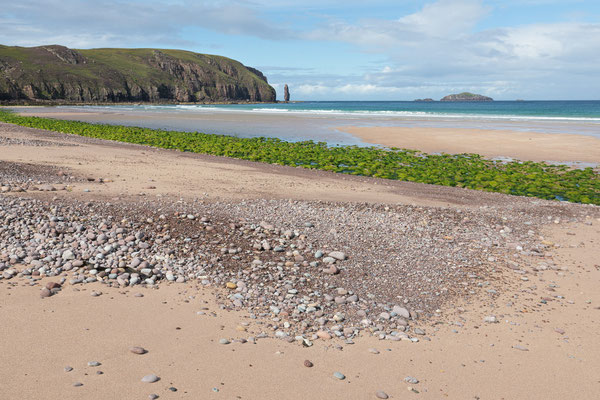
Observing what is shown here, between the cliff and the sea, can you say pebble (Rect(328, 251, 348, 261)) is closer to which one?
the sea

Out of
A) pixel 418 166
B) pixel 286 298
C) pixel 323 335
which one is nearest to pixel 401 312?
pixel 323 335

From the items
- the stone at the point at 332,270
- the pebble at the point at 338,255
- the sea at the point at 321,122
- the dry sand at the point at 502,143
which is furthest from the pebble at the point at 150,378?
the sea at the point at 321,122

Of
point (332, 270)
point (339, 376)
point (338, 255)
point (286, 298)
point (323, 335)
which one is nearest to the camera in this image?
point (339, 376)

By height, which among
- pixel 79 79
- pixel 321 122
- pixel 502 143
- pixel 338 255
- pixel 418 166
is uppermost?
pixel 79 79

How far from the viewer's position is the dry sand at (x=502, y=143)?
2595 cm

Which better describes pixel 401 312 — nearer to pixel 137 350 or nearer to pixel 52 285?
pixel 137 350

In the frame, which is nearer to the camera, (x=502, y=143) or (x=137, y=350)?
(x=137, y=350)

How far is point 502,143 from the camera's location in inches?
1243

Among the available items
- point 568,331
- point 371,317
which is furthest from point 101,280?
point 568,331

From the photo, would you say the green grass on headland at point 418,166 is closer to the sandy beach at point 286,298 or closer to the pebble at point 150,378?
the sandy beach at point 286,298

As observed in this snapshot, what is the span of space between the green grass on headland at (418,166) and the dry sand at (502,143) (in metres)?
3.33

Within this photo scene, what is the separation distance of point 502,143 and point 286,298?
2936cm

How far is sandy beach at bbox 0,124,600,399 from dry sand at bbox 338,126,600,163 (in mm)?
15451

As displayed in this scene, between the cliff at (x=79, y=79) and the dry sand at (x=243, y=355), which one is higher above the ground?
the cliff at (x=79, y=79)
